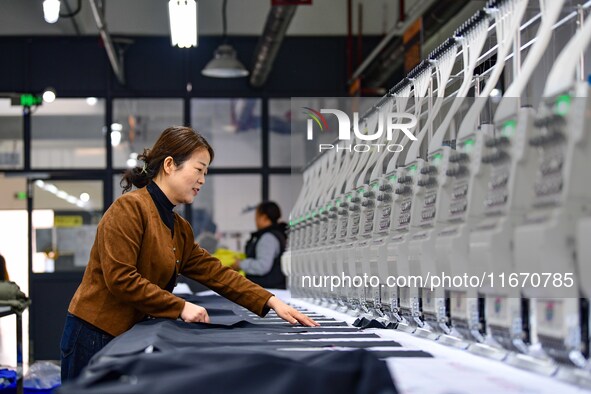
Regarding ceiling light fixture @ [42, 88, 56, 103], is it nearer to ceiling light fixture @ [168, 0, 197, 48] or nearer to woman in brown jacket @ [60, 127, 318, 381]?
ceiling light fixture @ [168, 0, 197, 48]

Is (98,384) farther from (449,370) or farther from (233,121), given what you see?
(233,121)

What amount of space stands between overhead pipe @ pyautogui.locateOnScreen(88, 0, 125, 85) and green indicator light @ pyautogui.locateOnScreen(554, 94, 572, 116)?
6.42 m

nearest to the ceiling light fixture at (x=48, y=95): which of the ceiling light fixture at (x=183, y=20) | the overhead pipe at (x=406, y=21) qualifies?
the overhead pipe at (x=406, y=21)

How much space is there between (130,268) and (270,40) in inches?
261

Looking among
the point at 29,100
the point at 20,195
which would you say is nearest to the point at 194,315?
the point at 20,195

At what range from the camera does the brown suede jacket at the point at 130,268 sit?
10.3 ft

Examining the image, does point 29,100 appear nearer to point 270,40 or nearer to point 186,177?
point 270,40

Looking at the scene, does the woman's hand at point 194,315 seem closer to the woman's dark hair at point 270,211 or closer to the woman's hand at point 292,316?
the woman's hand at point 292,316

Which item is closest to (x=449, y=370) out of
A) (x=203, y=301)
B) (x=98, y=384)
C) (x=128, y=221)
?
(x=98, y=384)

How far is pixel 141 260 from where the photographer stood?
3336mm

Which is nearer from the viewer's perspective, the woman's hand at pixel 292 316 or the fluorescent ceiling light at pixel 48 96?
the woman's hand at pixel 292 316

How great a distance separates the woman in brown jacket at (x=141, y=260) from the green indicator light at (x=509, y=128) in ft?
4.29

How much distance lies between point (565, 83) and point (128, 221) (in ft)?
5.66

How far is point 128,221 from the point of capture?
322 cm
